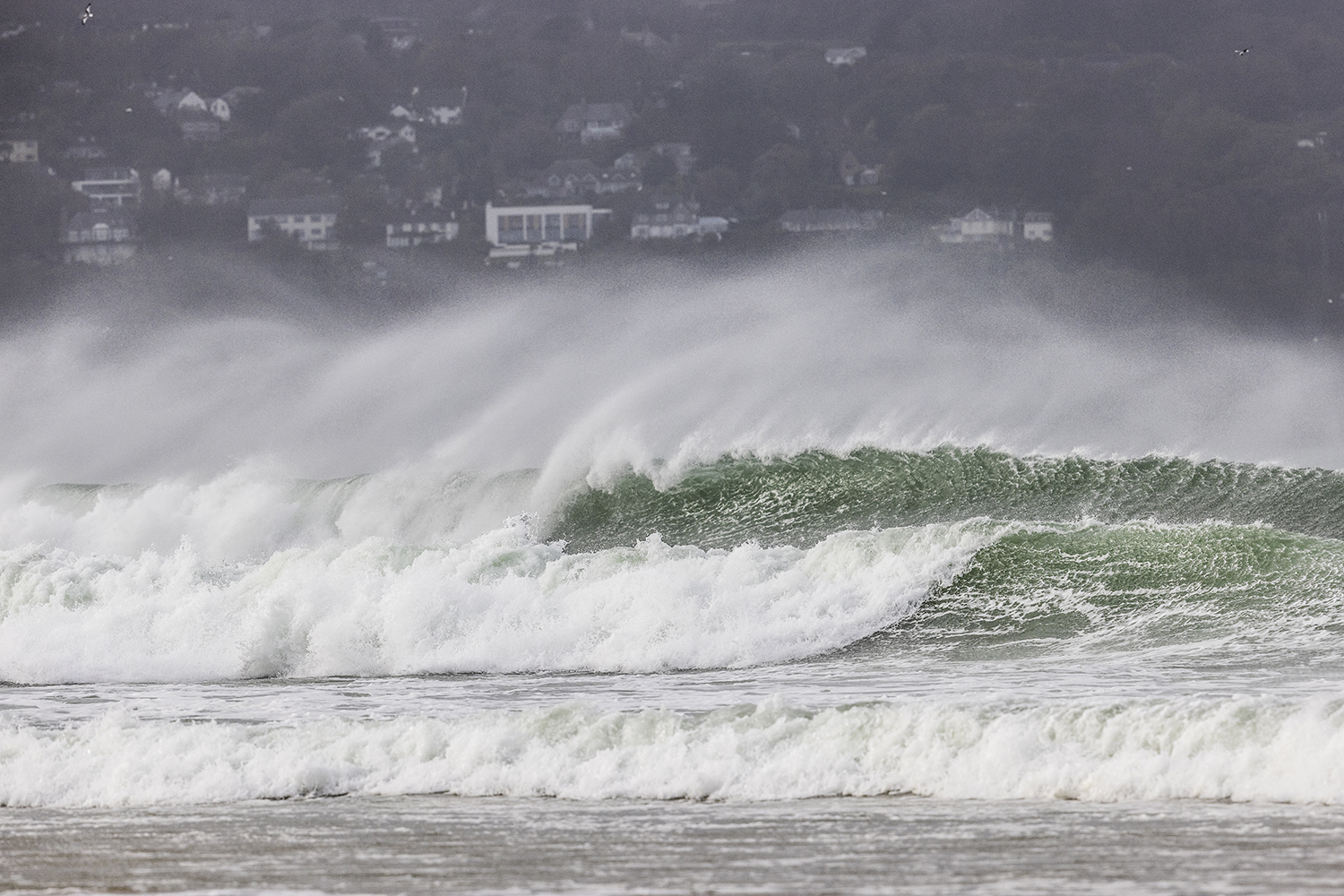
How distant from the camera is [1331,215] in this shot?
7906 cm

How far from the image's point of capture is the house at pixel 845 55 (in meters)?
105

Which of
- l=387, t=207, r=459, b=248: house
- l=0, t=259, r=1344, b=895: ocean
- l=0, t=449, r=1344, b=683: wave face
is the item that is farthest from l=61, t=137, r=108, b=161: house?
l=0, t=449, r=1344, b=683: wave face

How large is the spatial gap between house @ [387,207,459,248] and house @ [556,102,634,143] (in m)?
11.4

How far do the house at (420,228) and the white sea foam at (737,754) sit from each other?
250ft

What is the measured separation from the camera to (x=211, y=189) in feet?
316

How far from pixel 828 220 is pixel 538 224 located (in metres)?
13.4

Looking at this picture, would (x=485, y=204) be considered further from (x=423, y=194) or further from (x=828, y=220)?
(x=828, y=220)

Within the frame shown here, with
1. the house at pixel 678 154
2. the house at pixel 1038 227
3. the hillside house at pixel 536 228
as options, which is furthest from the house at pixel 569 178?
the house at pixel 1038 227

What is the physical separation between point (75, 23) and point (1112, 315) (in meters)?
69.9

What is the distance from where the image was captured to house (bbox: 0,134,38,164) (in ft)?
319

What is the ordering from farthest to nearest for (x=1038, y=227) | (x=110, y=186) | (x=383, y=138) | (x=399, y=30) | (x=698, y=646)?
(x=399, y=30), (x=383, y=138), (x=110, y=186), (x=1038, y=227), (x=698, y=646)

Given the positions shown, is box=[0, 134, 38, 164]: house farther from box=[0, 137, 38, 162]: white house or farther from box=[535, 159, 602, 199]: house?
box=[535, 159, 602, 199]: house

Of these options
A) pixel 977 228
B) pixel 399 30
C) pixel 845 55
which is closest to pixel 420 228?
pixel 977 228

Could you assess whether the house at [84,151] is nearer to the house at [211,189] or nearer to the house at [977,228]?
the house at [211,189]
